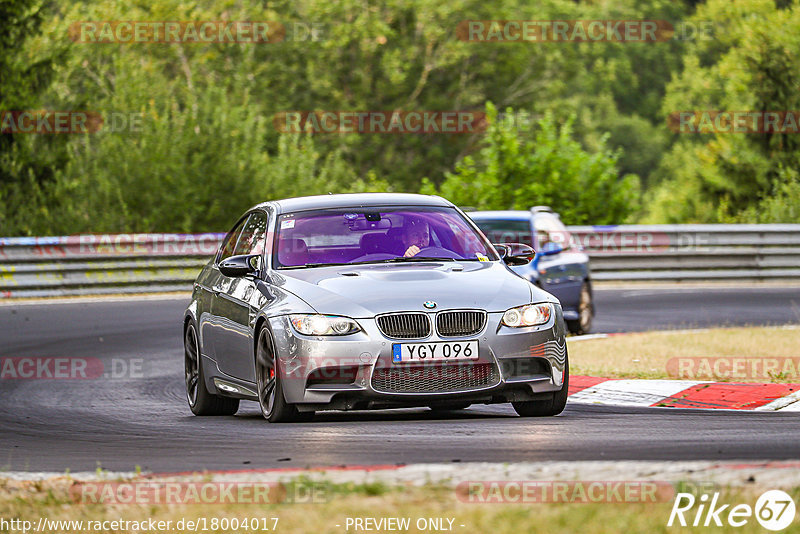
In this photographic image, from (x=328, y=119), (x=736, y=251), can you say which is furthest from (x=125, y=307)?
(x=328, y=119)

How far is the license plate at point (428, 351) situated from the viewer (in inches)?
356

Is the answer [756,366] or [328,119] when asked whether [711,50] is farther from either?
[756,366]

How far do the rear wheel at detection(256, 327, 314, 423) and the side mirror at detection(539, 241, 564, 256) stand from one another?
339 inches

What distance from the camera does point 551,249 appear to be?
1812cm

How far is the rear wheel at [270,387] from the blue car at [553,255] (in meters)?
8.42

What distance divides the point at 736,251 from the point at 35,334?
14819 millimetres

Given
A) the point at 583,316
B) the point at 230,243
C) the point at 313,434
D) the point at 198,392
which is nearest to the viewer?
the point at 313,434
